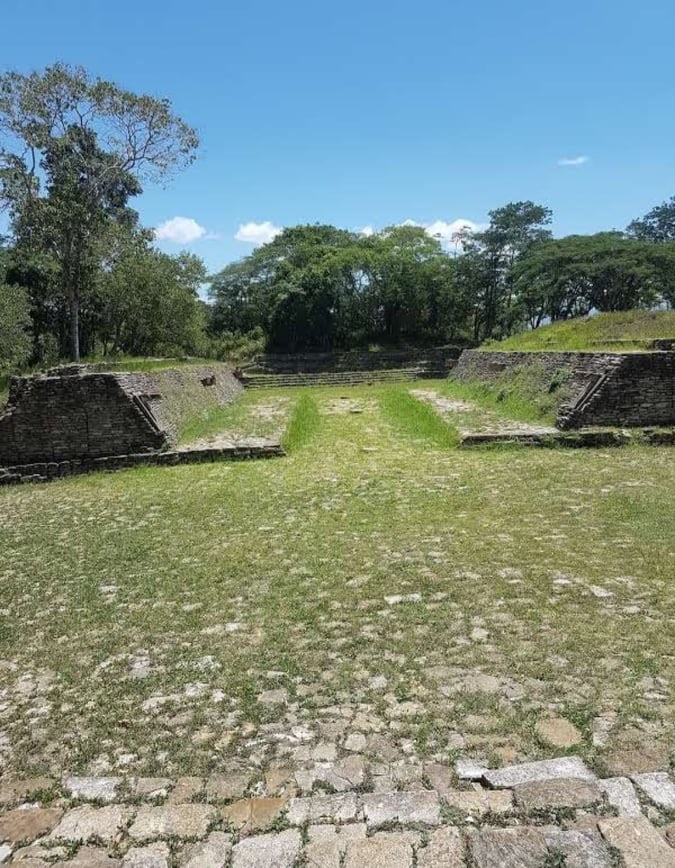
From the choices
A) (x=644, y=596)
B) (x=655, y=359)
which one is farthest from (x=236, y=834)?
(x=655, y=359)

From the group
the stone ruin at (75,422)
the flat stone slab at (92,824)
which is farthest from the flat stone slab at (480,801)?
the stone ruin at (75,422)

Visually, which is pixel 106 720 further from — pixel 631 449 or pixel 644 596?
pixel 631 449

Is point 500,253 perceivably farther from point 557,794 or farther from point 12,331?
point 557,794

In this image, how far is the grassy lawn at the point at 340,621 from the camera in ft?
10.3

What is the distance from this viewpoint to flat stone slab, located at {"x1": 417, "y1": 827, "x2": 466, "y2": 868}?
2.13m

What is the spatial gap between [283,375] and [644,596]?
28848 millimetres

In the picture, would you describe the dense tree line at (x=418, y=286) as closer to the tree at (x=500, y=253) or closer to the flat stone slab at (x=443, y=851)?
the tree at (x=500, y=253)

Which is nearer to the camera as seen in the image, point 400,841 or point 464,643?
point 400,841

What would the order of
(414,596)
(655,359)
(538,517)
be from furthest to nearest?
(655,359) → (538,517) → (414,596)

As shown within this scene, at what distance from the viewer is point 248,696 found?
3516 mm

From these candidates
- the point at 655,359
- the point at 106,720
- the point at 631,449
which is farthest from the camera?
the point at 655,359

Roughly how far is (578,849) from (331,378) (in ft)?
96.6

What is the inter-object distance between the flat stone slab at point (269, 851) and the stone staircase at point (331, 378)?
27.6 metres

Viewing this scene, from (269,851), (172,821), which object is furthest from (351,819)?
(172,821)
